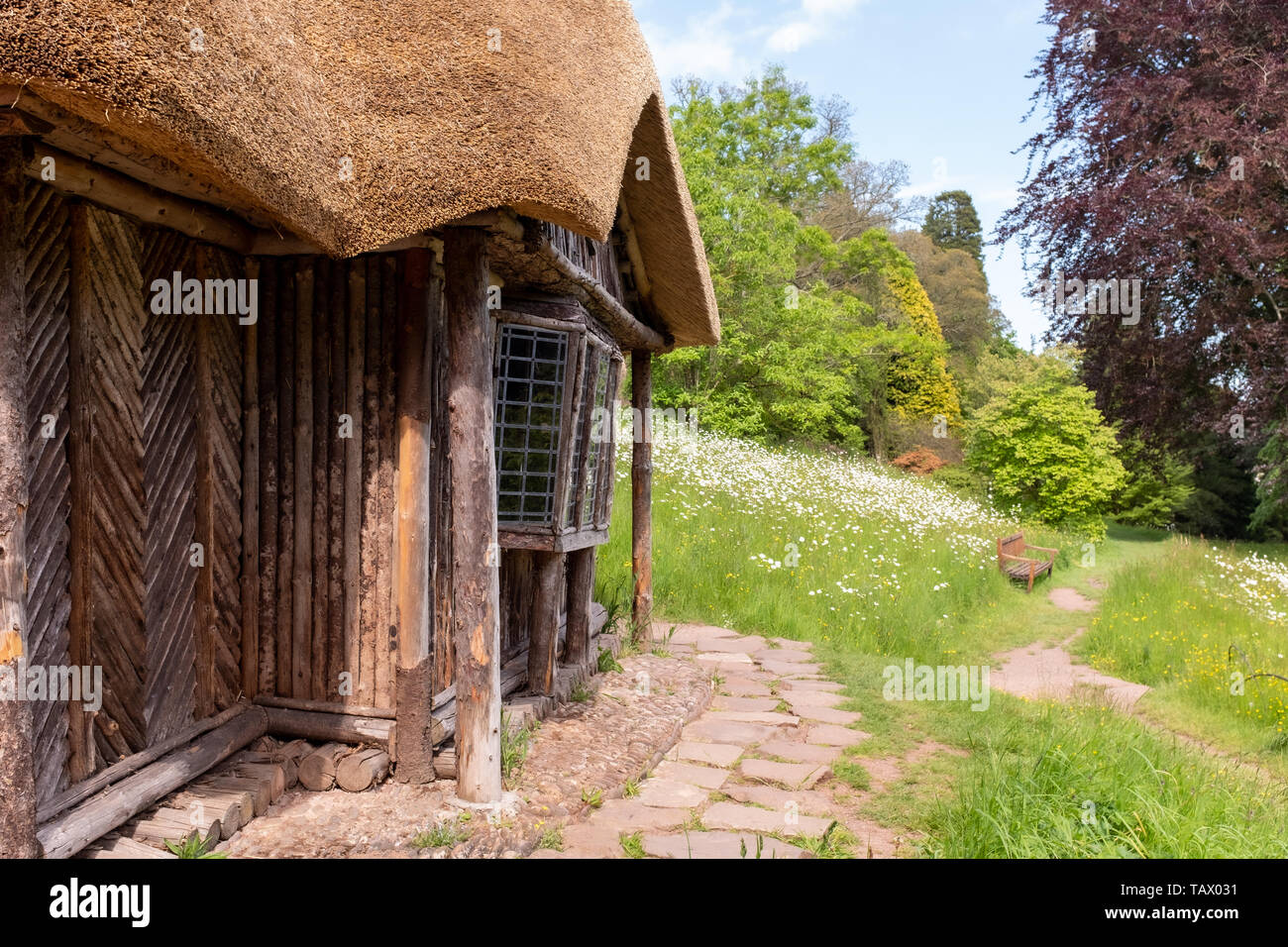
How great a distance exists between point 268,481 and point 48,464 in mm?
1175

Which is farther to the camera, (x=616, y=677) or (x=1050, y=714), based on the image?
(x=616, y=677)

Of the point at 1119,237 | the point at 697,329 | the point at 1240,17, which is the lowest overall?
the point at 697,329

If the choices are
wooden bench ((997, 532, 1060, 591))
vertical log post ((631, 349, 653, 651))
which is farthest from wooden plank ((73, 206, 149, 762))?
wooden bench ((997, 532, 1060, 591))

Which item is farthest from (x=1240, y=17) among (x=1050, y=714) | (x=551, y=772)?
(x=551, y=772)

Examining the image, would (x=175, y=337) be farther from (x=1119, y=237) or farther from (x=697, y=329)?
(x=1119, y=237)

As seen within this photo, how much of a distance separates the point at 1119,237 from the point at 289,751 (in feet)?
46.3

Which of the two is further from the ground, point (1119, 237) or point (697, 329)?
point (1119, 237)

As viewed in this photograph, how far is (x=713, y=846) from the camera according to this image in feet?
12.4

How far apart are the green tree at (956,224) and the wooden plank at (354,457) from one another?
3724 centimetres

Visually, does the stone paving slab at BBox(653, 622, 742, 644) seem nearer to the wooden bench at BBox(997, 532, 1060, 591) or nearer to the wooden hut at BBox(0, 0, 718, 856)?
the wooden hut at BBox(0, 0, 718, 856)

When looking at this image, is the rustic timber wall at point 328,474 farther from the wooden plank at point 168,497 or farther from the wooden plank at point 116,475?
the wooden plank at point 116,475

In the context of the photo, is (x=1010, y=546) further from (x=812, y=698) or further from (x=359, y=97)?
(x=359, y=97)
